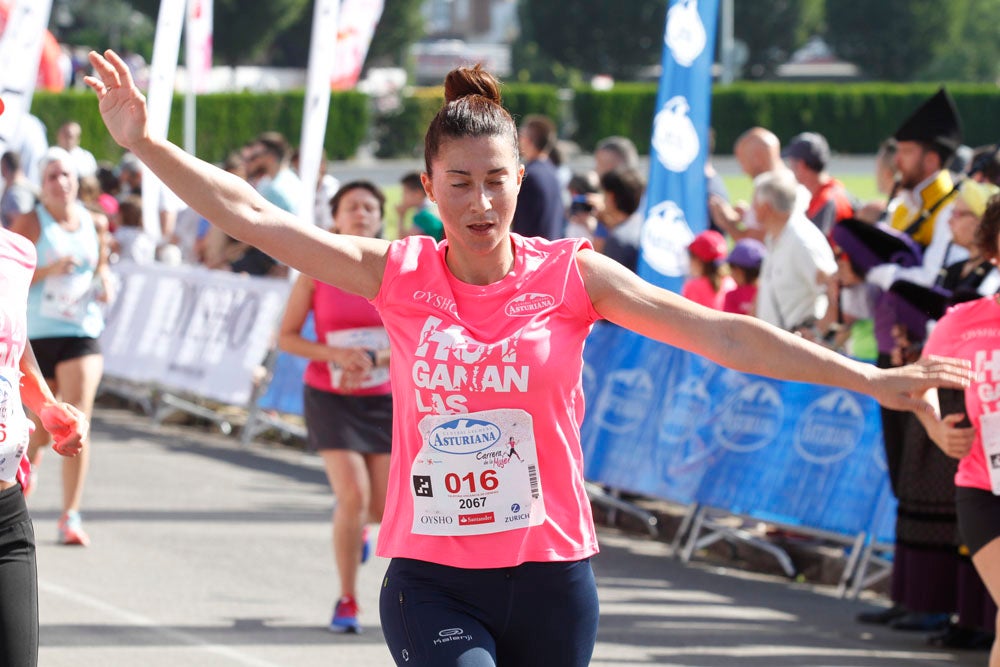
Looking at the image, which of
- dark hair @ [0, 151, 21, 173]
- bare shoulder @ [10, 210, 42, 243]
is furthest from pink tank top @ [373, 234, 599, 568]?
dark hair @ [0, 151, 21, 173]

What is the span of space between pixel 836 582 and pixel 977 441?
3676 millimetres

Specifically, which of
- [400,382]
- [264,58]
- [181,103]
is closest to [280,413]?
[400,382]

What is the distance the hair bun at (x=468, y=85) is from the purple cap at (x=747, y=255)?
248 inches

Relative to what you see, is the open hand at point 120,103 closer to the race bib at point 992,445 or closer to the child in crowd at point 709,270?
the race bib at point 992,445

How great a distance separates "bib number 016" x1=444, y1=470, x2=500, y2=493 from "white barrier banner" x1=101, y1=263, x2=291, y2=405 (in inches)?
381

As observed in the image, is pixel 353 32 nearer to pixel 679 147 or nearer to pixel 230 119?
pixel 679 147

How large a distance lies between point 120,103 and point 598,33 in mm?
72457

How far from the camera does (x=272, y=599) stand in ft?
27.6

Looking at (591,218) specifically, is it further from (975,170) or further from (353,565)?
(353,565)

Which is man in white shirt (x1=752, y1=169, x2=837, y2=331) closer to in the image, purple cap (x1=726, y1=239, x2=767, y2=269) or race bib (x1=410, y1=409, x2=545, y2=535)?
purple cap (x1=726, y1=239, x2=767, y2=269)

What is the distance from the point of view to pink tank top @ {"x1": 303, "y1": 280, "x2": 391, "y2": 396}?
7.99 meters

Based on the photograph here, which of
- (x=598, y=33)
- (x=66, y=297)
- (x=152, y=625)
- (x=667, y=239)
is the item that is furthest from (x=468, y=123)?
(x=598, y=33)

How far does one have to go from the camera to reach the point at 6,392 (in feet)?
15.5

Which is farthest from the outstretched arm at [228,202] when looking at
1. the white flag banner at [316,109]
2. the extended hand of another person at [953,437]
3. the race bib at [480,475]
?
the white flag banner at [316,109]
